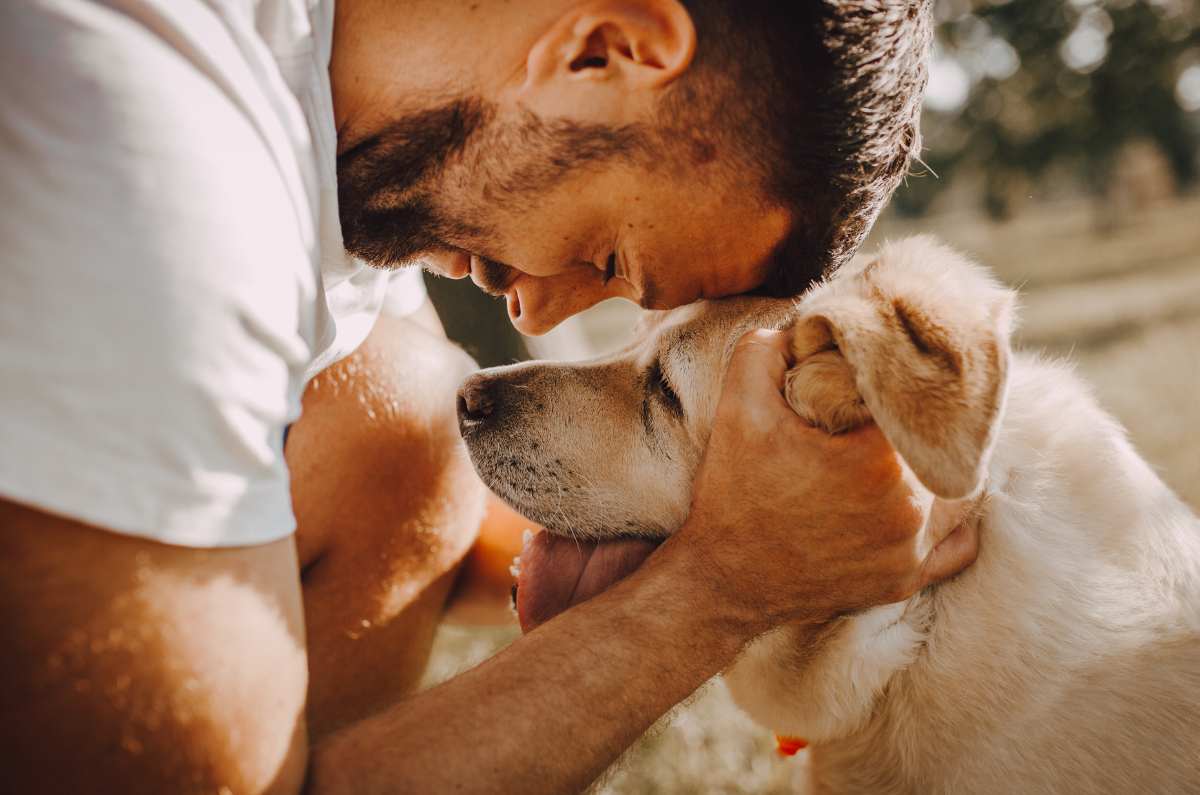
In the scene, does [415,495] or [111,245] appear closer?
[111,245]

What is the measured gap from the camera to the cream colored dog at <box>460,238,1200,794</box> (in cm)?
178

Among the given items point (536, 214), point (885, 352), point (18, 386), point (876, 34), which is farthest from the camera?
point (536, 214)

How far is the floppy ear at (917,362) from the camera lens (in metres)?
1.65

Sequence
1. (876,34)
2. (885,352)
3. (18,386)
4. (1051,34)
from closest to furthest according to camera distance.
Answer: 1. (18,386)
2. (885,352)
3. (876,34)
4. (1051,34)

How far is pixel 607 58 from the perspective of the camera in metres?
1.96

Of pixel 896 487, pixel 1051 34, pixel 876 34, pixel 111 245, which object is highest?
pixel 876 34

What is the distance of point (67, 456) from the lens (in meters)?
1.25

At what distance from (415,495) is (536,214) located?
3.19 ft

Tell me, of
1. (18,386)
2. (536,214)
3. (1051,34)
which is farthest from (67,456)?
(1051,34)

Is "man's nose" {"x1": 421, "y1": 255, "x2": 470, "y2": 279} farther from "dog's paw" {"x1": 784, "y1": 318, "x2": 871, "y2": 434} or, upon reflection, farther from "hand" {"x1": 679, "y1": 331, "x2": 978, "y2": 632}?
"dog's paw" {"x1": 784, "y1": 318, "x2": 871, "y2": 434}

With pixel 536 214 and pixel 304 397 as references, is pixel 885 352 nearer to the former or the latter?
pixel 536 214

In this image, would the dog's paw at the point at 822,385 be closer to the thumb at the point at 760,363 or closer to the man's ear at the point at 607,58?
the thumb at the point at 760,363

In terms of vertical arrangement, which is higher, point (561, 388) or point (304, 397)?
point (561, 388)

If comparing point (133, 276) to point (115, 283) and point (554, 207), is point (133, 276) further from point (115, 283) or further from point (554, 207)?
point (554, 207)
